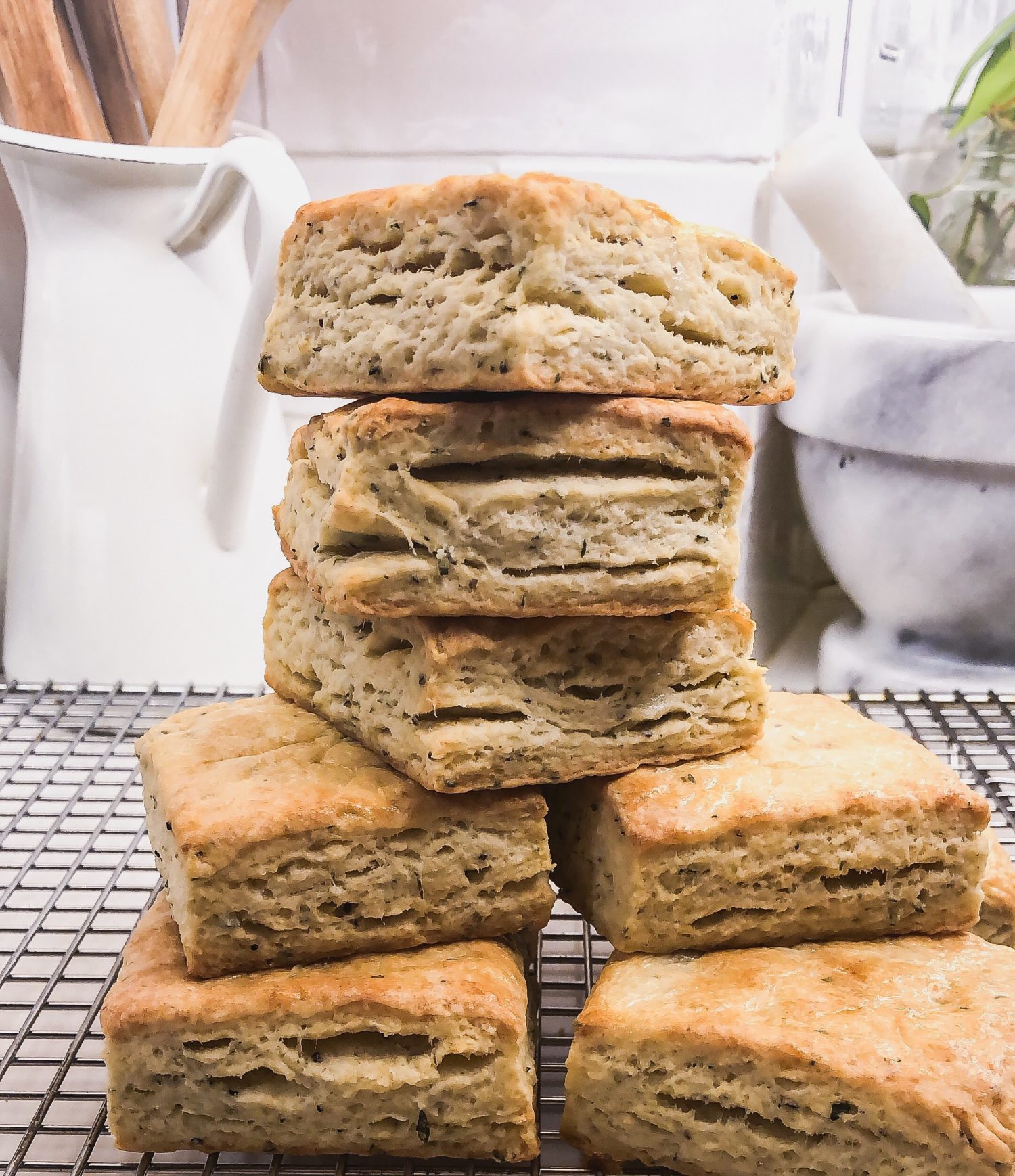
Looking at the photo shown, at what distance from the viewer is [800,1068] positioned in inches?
31.4

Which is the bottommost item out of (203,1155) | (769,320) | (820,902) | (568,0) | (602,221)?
(203,1155)

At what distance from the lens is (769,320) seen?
979 mm

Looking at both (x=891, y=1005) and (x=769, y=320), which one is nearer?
(x=891, y=1005)

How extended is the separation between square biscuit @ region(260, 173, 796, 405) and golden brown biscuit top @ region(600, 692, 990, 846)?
0.34 metres

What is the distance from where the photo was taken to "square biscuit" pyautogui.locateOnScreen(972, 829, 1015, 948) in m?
1.05

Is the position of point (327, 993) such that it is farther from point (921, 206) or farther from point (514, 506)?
point (921, 206)

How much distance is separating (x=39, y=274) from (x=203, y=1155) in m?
1.16

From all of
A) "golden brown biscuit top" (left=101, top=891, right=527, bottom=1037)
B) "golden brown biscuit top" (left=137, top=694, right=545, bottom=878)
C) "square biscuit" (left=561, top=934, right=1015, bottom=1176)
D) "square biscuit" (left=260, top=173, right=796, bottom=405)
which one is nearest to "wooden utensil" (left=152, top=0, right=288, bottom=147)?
"square biscuit" (left=260, top=173, right=796, bottom=405)

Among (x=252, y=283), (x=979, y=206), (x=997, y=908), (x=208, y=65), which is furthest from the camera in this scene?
(x=979, y=206)

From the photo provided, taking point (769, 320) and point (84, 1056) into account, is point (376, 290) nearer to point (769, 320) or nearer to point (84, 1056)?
point (769, 320)

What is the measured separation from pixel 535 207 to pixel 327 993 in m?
0.64

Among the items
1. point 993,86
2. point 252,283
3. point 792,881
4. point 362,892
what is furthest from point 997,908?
point 993,86

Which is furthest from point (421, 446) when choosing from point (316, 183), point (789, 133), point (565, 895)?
point (789, 133)

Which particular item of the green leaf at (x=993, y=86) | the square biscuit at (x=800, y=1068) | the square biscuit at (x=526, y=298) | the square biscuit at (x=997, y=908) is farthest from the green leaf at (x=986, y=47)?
the square biscuit at (x=800, y=1068)
